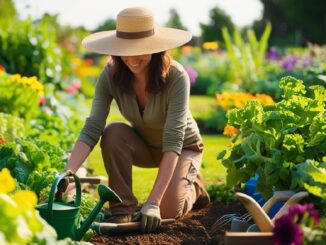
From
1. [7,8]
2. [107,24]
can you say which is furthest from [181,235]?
[107,24]

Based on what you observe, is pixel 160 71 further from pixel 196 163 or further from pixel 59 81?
pixel 59 81

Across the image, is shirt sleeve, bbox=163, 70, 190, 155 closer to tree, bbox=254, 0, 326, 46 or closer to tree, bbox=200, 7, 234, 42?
tree, bbox=200, 7, 234, 42

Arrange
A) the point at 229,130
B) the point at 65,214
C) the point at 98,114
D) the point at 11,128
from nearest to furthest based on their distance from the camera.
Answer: the point at 65,214
the point at 98,114
the point at 229,130
the point at 11,128

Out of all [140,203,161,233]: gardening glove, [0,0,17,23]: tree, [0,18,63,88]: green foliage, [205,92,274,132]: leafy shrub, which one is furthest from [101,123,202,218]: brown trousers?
[0,0,17,23]: tree

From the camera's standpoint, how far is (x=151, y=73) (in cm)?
420

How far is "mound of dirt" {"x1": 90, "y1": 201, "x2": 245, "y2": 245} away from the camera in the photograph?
3654 millimetres

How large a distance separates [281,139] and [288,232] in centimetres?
110

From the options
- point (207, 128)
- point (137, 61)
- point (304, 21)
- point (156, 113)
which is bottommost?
point (304, 21)

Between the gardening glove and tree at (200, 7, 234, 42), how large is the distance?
2733 cm

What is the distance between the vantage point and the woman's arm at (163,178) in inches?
152

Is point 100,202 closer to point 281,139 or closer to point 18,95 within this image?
point 281,139

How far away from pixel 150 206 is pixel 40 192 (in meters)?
0.59

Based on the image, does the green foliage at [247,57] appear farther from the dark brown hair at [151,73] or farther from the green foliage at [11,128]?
the dark brown hair at [151,73]

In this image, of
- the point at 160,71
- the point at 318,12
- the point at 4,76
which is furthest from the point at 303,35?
the point at 160,71
